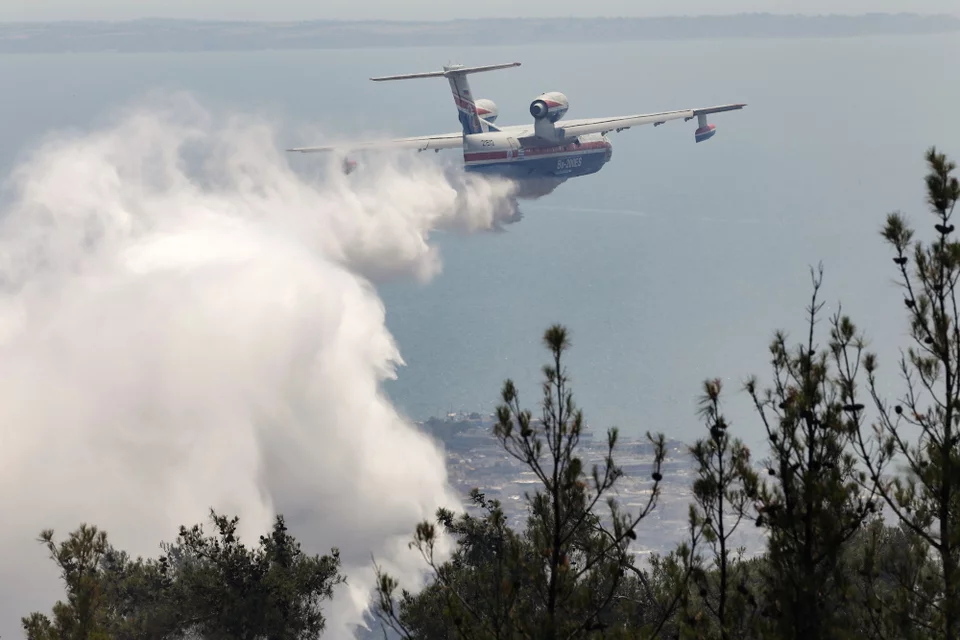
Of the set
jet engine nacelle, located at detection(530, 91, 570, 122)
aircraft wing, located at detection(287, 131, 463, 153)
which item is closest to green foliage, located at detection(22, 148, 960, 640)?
jet engine nacelle, located at detection(530, 91, 570, 122)

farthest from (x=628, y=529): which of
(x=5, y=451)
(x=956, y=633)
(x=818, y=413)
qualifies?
(x=5, y=451)

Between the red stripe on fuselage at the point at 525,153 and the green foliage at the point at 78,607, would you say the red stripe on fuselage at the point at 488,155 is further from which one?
the green foliage at the point at 78,607

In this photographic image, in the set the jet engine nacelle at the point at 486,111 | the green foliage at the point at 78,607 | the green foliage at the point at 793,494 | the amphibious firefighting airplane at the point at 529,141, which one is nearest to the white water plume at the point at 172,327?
the jet engine nacelle at the point at 486,111

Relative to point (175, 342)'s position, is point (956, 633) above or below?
below

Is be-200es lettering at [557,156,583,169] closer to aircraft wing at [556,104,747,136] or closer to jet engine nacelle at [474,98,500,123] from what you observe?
aircraft wing at [556,104,747,136]

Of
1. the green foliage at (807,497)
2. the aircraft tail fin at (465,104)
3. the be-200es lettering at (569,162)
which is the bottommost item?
the green foliage at (807,497)

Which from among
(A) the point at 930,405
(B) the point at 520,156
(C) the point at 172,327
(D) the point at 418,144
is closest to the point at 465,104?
(B) the point at 520,156

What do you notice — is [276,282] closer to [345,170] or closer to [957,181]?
[345,170]
